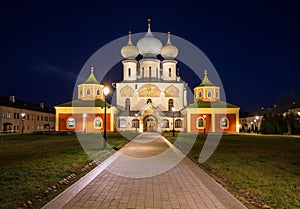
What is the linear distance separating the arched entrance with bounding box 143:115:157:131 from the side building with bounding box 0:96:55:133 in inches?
786

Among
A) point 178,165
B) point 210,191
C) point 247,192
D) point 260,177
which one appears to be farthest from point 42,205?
point 178,165

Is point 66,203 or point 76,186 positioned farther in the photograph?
point 76,186

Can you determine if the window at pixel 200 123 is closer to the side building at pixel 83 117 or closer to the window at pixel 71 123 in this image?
the side building at pixel 83 117

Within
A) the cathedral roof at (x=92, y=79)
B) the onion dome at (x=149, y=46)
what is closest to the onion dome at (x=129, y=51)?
the onion dome at (x=149, y=46)

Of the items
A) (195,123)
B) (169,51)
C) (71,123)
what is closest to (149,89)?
(169,51)

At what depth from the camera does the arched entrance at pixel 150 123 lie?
55.0m

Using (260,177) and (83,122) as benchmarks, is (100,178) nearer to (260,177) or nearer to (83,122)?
(260,177)

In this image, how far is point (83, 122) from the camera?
5272cm

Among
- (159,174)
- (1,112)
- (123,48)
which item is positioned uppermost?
(123,48)

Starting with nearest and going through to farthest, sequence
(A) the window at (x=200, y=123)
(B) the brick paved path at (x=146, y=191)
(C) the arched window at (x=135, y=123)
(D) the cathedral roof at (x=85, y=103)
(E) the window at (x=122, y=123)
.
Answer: (B) the brick paved path at (x=146, y=191)
(A) the window at (x=200, y=123)
(D) the cathedral roof at (x=85, y=103)
(C) the arched window at (x=135, y=123)
(E) the window at (x=122, y=123)

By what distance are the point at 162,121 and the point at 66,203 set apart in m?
47.7

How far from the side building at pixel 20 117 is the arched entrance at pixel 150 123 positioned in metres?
20.0

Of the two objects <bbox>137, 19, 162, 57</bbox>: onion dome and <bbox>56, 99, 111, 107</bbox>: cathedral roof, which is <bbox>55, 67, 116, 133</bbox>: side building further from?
<bbox>137, 19, 162, 57</bbox>: onion dome

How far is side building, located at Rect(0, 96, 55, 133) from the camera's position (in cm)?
5741
